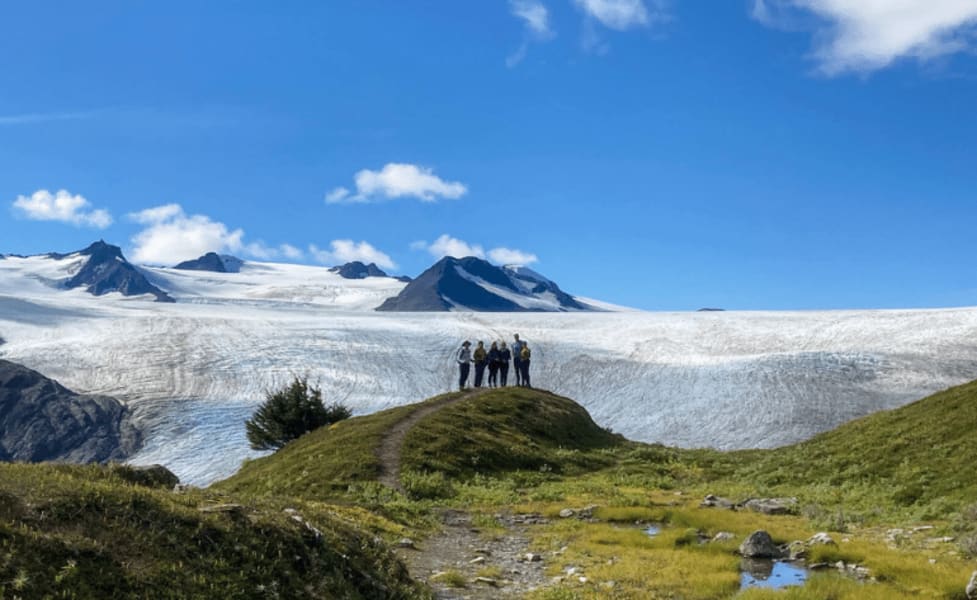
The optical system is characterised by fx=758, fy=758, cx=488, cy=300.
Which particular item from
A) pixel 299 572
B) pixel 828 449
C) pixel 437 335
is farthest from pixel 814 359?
pixel 299 572

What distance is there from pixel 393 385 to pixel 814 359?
38716mm

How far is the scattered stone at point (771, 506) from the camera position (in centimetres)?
1938

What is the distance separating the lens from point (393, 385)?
71062 mm

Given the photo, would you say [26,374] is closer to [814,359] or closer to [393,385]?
[393,385]

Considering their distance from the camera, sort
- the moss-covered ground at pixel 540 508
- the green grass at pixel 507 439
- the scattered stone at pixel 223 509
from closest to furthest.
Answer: the moss-covered ground at pixel 540 508, the scattered stone at pixel 223 509, the green grass at pixel 507 439

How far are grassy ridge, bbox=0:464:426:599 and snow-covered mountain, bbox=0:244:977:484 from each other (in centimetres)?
4772

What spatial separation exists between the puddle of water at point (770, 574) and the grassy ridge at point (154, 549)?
5.44 m

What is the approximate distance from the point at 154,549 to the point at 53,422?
69.2 meters

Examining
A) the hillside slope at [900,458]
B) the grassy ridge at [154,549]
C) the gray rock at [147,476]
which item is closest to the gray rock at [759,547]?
the hillside slope at [900,458]

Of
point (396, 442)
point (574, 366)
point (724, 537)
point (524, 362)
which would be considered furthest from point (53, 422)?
point (724, 537)

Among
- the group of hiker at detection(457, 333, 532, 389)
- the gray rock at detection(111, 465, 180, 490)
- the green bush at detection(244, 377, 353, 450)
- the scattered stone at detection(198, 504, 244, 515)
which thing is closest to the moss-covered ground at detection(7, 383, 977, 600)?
the scattered stone at detection(198, 504, 244, 515)

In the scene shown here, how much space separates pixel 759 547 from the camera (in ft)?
45.5

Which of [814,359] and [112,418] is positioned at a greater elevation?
[814,359]

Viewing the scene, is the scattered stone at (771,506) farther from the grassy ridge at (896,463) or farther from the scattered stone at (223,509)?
the scattered stone at (223,509)
